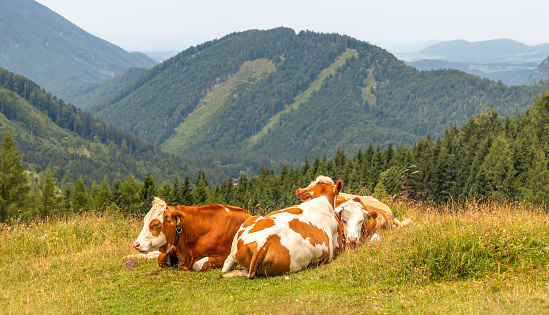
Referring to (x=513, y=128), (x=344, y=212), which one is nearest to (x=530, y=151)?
(x=513, y=128)

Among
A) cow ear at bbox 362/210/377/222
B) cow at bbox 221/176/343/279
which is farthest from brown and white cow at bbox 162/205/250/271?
cow ear at bbox 362/210/377/222

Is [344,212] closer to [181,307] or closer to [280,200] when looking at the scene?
[181,307]

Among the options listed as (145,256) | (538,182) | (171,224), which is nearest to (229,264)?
(171,224)

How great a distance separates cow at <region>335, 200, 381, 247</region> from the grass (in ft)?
2.46

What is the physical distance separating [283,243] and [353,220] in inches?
124

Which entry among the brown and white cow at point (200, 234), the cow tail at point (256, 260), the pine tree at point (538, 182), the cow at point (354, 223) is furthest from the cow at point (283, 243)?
the pine tree at point (538, 182)

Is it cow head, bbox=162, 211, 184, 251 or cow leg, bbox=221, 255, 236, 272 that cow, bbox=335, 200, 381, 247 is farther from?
cow head, bbox=162, 211, 184, 251

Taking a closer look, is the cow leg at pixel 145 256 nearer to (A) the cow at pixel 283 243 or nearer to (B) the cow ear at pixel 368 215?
(A) the cow at pixel 283 243

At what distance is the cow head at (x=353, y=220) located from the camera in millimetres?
11672

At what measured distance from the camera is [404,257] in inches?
350

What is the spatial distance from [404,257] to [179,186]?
10256 cm

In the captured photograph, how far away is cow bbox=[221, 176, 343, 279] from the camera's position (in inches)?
371

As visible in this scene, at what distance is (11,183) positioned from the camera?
71500 mm

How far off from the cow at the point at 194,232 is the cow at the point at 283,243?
0.96 m
